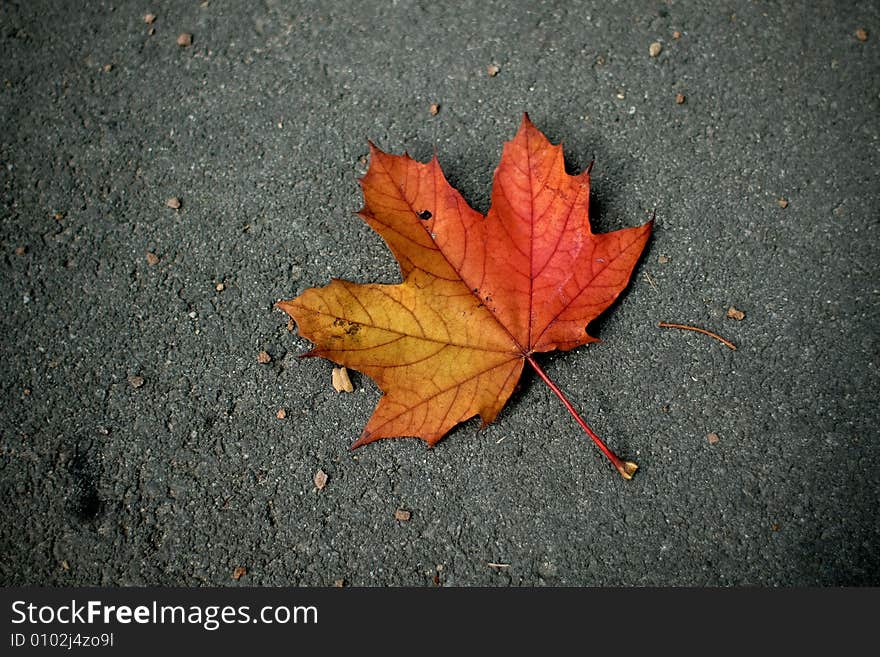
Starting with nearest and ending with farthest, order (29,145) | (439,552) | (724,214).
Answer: (439,552) < (724,214) < (29,145)

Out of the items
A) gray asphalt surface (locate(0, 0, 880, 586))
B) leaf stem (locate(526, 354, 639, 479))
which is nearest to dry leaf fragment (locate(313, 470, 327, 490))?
gray asphalt surface (locate(0, 0, 880, 586))

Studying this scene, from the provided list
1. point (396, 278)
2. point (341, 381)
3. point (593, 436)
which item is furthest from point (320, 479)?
point (593, 436)

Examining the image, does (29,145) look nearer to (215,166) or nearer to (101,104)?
(101,104)

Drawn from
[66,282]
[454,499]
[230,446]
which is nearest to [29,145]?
[66,282]

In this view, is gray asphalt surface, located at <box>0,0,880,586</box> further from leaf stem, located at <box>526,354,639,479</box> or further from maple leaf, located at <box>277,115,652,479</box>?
maple leaf, located at <box>277,115,652,479</box>

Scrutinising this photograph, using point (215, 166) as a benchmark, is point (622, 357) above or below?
below

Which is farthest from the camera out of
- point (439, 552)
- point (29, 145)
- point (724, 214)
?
point (29, 145)
